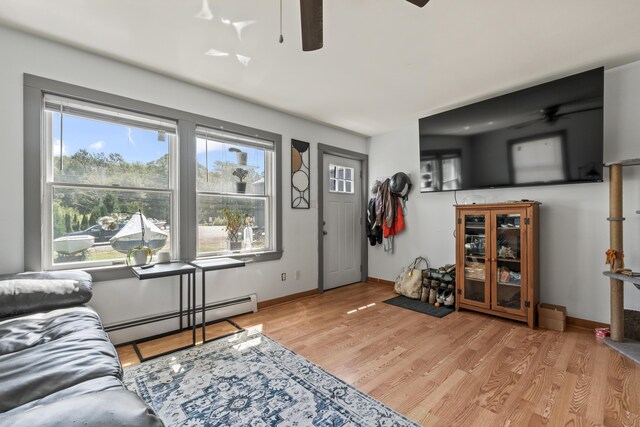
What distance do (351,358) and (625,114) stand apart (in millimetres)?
3350

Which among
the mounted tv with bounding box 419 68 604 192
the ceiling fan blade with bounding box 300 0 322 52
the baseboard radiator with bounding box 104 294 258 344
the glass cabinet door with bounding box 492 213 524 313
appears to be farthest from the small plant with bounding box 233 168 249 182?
the glass cabinet door with bounding box 492 213 524 313

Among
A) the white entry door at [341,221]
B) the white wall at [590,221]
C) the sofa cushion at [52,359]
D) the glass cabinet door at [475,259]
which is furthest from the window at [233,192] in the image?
the white wall at [590,221]

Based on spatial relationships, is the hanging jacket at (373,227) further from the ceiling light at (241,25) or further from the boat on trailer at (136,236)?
the ceiling light at (241,25)

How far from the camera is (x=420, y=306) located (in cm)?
355

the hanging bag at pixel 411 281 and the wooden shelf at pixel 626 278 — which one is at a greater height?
the wooden shelf at pixel 626 278

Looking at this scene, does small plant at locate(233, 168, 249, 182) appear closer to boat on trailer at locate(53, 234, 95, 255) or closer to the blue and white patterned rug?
boat on trailer at locate(53, 234, 95, 255)

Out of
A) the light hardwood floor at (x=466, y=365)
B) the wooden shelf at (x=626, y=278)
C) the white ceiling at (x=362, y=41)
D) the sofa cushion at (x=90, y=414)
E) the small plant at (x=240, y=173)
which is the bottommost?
the light hardwood floor at (x=466, y=365)

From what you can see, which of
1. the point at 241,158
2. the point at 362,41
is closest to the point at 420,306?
the point at 241,158

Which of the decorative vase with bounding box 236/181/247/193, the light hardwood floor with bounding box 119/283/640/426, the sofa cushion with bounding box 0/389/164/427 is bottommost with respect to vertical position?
the light hardwood floor with bounding box 119/283/640/426

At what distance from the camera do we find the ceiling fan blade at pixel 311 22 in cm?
142

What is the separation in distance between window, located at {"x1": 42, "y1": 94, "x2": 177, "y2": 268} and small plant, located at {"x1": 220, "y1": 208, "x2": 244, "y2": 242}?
1.94 ft

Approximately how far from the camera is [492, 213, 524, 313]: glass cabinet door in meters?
2.97

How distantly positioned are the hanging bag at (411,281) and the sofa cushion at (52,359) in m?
3.36

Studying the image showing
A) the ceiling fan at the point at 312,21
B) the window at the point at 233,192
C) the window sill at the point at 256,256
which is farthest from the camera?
the window sill at the point at 256,256
